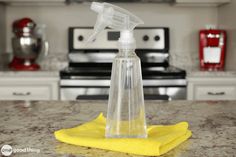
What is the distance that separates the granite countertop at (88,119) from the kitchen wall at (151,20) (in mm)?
2001

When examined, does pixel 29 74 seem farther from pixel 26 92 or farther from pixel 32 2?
pixel 32 2

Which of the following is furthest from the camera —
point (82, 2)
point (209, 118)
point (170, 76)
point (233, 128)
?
point (82, 2)

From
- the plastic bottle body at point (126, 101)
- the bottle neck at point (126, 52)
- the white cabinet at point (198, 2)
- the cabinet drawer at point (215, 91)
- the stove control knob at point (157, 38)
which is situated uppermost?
the white cabinet at point (198, 2)

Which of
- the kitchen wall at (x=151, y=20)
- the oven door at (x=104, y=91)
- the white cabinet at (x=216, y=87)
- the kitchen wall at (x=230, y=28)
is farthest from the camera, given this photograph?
the kitchen wall at (x=151, y=20)

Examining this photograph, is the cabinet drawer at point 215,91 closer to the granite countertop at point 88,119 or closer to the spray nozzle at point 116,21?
the granite countertop at point 88,119

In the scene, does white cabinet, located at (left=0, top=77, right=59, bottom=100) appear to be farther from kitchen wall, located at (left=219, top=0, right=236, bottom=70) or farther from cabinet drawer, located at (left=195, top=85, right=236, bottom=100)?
kitchen wall, located at (left=219, top=0, right=236, bottom=70)

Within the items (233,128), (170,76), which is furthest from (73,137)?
(170,76)

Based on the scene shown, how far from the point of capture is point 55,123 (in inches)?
39.5

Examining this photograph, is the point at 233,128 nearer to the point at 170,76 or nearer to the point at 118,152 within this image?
the point at 118,152

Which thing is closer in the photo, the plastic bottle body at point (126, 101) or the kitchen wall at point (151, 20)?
the plastic bottle body at point (126, 101)

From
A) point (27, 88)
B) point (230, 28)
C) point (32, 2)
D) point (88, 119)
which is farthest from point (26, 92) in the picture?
point (88, 119)

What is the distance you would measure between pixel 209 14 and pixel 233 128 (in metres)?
2.51

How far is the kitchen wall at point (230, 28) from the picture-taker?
293 cm

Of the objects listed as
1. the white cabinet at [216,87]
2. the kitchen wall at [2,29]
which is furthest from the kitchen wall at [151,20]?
the white cabinet at [216,87]
